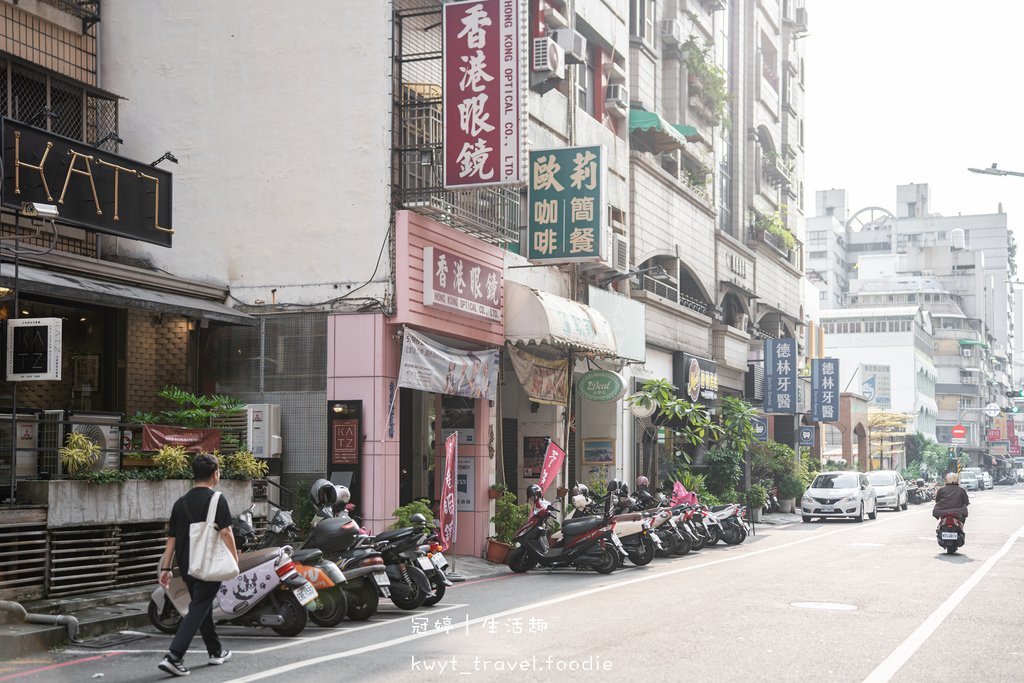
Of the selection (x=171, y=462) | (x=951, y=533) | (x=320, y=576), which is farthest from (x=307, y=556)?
(x=951, y=533)

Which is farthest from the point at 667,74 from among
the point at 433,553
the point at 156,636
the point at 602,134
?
the point at 156,636

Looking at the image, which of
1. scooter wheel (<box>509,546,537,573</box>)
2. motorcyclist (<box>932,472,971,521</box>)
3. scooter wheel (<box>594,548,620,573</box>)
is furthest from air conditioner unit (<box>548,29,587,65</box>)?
Result: motorcyclist (<box>932,472,971,521</box>)

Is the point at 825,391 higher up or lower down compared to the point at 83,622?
higher up

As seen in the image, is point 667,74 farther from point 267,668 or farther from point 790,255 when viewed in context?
point 267,668

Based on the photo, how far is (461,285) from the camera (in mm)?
20625

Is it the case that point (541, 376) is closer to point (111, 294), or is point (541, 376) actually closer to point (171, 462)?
point (111, 294)

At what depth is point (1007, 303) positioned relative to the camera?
17200cm

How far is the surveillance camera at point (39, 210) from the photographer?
44.7 feet

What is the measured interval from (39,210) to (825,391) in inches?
1749

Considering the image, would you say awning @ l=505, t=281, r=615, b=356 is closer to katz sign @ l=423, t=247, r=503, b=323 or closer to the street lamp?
katz sign @ l=423, t=247, r=503, b=323

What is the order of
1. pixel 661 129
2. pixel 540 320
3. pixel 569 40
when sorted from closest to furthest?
pixel 540 320, pixel 569 40, pixel 661 129

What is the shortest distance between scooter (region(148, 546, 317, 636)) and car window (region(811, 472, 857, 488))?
29091mm

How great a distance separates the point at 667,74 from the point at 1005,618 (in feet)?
88.0

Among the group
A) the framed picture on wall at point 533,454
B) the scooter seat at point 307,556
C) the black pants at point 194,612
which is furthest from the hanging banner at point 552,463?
the black pants at point 194,612
